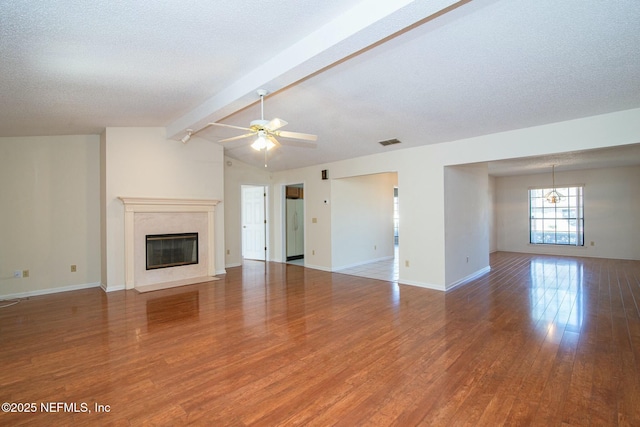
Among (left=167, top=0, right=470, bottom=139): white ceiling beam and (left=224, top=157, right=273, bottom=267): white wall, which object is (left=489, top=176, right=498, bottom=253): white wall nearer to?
(left=224, top=157, right=273, bottom=267): white wall

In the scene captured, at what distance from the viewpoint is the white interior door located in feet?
27.6

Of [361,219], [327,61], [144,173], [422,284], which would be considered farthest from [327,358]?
[361,219]

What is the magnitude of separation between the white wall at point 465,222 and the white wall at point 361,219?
2.43 m

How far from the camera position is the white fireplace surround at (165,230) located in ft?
17.5

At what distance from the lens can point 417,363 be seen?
2635mm

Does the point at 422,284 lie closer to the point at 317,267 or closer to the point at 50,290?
the point at 317,267

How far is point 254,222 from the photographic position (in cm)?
860

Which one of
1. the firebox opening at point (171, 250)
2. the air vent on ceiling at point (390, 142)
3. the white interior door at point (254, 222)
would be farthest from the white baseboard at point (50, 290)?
the air vent on ceiling at point (390, 142)

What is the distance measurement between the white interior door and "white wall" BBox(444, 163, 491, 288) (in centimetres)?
489

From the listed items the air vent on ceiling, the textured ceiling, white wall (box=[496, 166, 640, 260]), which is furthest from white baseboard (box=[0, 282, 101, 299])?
white wall (box=[496, 166, 640, 260])

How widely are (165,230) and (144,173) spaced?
3.62ft

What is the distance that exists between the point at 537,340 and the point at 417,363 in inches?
56.4

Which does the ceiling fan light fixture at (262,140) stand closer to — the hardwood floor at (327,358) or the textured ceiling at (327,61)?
the textured ceiling at (327,61)

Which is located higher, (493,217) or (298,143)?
(298,143)
